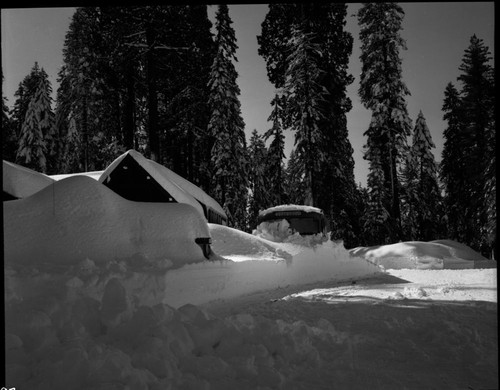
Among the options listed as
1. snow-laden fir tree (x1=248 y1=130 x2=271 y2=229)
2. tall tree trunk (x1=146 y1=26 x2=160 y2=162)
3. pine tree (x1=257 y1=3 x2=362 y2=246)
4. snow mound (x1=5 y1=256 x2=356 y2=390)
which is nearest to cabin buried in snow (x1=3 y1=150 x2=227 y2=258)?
tall tree trunk (x1=146 y1=26 x2=160 y2=162)

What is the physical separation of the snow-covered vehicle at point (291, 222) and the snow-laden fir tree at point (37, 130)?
854 cm

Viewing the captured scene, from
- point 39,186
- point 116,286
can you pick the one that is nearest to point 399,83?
point 39,186

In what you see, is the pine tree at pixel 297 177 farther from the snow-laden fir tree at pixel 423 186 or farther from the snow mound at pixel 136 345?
the snow mound at pixel 136 345

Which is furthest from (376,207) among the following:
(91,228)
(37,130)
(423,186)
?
(91,228)

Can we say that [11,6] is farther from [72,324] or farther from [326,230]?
[326,230]

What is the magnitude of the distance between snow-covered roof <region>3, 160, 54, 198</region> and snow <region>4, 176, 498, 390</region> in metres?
3.50

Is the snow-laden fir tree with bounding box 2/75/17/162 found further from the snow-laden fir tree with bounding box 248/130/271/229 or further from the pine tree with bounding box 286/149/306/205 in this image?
the snow-laden fir tree with bounding box 248/130/271/229

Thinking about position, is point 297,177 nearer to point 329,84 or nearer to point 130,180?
point 329,84

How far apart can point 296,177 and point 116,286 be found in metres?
16.9

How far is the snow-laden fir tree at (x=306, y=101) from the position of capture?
1834cm

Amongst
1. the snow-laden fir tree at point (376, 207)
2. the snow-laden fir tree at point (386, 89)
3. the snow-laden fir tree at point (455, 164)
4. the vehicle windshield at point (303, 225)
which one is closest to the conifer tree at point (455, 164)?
the snow-laden fir tree at point (455, 164)

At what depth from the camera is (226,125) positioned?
17.6 metres

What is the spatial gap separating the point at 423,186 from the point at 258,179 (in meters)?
10.7

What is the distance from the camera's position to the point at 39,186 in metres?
8.72
